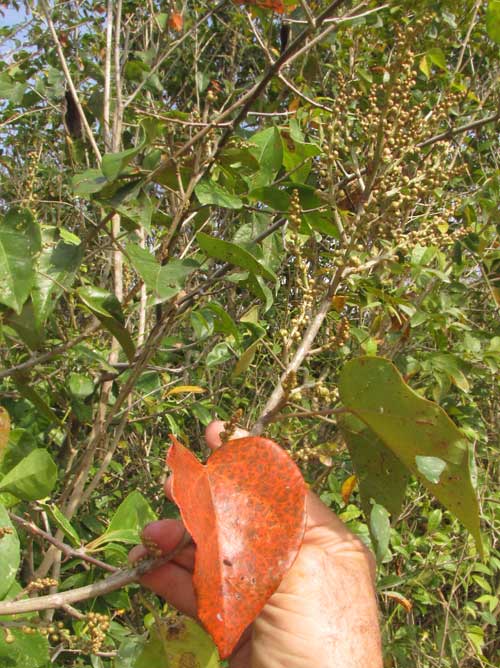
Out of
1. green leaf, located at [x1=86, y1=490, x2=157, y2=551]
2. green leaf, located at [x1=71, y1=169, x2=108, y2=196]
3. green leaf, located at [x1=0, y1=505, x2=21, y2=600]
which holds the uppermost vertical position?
green leaf, located at [x1=71, y1=169, x2=108, y2=196]

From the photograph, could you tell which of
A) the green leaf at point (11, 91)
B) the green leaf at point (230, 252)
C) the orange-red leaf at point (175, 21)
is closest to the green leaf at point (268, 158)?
the green leaf at point (230, 252)

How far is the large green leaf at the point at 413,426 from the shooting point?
0.62 metres

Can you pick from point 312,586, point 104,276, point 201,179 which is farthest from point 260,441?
point 104,276

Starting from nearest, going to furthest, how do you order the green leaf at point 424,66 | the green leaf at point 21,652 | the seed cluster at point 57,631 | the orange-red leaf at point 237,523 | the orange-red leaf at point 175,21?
the orange-red leaf at point 237,523, the seed cluster at point 57,631, the green leaf at point 21,652, the orange-red leaf at point 175,21, the green leaf at point 424,66

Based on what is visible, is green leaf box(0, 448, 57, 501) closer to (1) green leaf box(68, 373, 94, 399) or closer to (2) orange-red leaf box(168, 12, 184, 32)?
(1) green leaf box(68, 373, 94, 399)

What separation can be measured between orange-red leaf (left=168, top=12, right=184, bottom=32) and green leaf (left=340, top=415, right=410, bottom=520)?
1.53 metres

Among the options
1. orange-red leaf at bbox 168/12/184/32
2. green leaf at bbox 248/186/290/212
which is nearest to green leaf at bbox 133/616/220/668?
green leaf at bbox 248/186/290/212

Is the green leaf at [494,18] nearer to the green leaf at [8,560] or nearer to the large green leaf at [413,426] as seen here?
the large green leaf at [413,426]

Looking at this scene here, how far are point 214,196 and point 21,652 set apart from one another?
27.7 inches

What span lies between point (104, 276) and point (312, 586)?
168cm

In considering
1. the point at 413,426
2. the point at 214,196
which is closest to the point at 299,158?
the point at 214,196

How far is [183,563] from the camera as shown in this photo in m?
0.89

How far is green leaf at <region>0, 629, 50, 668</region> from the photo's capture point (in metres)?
0.84

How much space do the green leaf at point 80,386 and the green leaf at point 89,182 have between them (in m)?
0.52
